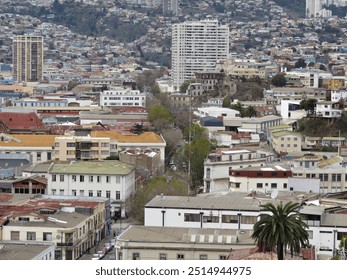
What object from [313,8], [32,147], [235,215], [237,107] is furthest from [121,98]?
[313,8]

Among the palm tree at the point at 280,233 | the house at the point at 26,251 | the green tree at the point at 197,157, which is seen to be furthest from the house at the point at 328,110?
the palm tree at the point at 280,233

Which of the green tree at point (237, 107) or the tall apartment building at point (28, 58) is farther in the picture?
the tall apartment building at point (28, 58)

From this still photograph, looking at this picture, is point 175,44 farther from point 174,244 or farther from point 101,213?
point 174,244

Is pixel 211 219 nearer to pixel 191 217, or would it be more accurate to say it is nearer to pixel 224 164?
pixel 191 217

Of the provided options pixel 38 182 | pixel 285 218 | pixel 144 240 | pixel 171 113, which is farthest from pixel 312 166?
pixel 171 113

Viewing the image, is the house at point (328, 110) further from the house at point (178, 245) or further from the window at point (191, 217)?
the house at point (178, 245)
